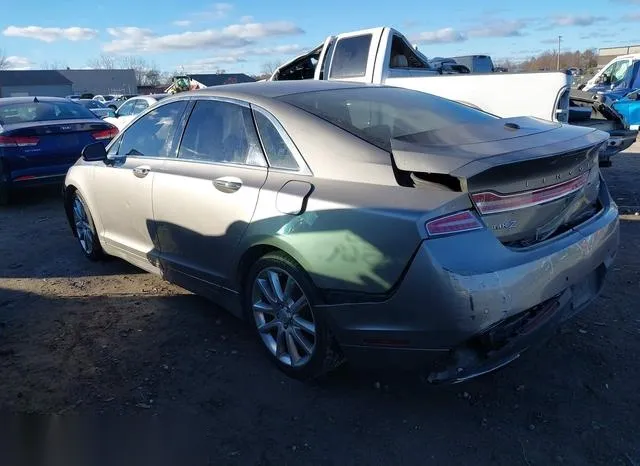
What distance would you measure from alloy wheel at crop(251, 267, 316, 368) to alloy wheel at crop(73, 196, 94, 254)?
261 cm

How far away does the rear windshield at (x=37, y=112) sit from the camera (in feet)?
26.9

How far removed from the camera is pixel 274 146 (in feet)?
10.5

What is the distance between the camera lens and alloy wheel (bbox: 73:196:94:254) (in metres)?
5.24

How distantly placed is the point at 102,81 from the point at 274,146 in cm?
9692

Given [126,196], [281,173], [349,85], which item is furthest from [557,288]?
[126,196]

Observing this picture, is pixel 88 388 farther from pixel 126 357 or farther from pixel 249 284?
pixel 249 284

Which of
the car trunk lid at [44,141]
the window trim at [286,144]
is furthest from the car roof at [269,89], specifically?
the car trunk lid at [44,141]

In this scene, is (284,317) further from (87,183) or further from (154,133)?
(87,183)

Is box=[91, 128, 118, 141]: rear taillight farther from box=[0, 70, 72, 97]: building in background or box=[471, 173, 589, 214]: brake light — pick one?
box=[0, 70, 72, 97]: building in background

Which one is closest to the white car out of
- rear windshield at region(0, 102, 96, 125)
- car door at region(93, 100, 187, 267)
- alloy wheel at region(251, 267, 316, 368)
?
rear windshield at region(0, 102, 96, 125)

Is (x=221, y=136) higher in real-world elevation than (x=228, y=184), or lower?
higher

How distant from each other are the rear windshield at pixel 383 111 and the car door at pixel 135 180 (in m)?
1.17

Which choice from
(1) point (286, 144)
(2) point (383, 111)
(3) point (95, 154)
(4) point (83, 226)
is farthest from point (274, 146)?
(4) point (83, 226)

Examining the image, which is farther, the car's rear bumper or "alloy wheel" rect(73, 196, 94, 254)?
"alloy wheel" rect(73, 196, 94, 254)
